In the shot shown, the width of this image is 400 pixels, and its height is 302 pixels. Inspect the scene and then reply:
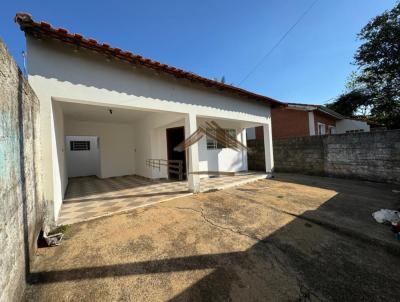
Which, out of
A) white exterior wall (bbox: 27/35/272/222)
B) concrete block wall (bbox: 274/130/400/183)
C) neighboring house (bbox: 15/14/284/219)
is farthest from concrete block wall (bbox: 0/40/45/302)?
concrete block wall (bbox: 274/130/400/183)

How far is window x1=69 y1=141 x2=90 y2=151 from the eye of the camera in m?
10.6

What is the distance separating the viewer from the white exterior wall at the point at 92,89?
3061 millimetres

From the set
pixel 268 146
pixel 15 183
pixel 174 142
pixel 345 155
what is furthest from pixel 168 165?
pixel 345 155

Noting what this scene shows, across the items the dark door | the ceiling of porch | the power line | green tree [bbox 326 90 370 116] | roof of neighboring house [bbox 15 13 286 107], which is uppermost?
the power line

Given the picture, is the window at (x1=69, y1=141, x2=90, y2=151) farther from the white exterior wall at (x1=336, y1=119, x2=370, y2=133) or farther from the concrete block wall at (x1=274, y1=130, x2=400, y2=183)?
the white exterior wall at (x1=336, y1=119, x2=370, y2=133)

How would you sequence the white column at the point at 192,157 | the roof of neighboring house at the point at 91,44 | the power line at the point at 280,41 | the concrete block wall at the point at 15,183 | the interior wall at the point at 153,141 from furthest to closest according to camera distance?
the interior wall at the point at 153,141, the power line at the point at 280,41, the white column at the point at 192,157, the roof of neighboring house at the point at 91,44, the concrete block wall at the point at 15,183

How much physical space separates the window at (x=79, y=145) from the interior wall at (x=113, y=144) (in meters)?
2.87

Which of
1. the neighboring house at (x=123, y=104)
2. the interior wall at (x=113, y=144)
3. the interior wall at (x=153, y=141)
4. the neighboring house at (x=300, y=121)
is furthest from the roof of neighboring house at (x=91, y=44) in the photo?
the neighboring house at (x=300, y=121)

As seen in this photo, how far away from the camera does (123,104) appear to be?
3881 mm

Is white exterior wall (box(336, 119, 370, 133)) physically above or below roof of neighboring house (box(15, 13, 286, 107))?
below

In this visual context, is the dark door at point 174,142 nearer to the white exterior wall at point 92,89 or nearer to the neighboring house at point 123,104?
the neighboring house at point 123,104

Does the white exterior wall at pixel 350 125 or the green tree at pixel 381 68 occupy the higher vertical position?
the green tree at pixel 381 68

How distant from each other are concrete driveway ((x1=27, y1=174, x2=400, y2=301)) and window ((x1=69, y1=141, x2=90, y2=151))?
30.6ft

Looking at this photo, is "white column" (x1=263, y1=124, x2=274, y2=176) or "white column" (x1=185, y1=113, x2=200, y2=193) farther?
"white column" (x1=263, y1=124, x2=274, y2=176)
